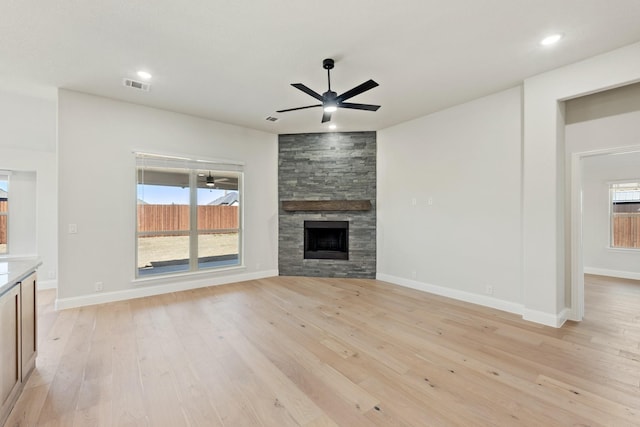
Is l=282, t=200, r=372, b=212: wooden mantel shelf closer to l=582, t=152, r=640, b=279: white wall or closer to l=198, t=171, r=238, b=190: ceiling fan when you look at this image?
l=198, t=171, r=238, b=190: ceiling fan

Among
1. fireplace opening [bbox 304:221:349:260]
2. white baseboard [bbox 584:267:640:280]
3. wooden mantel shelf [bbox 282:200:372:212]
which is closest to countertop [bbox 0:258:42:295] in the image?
wooden mantel shelf [bbox 282:200:372:212]

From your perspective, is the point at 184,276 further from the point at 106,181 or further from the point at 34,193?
the point at 34,193

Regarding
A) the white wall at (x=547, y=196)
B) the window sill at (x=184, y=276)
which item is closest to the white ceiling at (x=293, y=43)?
the white wall at (x=547, y=196)

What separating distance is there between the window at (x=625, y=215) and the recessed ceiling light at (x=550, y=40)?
5234 mm

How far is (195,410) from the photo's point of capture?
181 cm

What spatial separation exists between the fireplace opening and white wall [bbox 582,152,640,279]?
5.29m

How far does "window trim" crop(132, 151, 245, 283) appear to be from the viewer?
4.31 m

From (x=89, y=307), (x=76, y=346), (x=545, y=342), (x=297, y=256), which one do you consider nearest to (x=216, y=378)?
(x=76, y=346)

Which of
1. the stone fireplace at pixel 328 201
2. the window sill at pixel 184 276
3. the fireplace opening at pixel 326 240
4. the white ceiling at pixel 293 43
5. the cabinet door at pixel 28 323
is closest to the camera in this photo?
the cabinet door at pixel 28 323

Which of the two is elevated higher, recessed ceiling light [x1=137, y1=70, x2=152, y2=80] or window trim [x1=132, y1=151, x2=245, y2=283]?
recessed ceiling light [x1=137, y1=70, x2=152, y2=80]

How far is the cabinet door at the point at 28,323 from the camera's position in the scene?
2066mm

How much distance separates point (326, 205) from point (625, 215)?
6.28m

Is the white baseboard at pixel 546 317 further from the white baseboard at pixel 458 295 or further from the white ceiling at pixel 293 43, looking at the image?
the white ceiling at pixel 293 43

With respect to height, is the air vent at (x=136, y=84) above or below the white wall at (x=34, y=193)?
above
